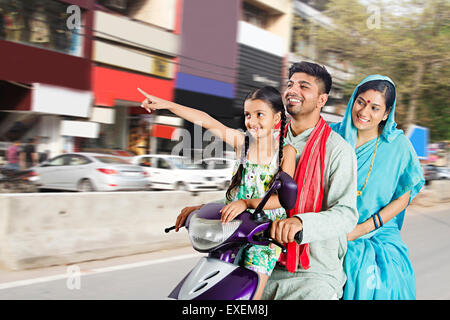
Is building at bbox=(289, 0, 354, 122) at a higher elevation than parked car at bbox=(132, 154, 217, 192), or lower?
higher

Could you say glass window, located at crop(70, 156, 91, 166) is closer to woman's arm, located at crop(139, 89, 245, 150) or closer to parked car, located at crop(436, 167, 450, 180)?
woman's arm, located at crop(139, 89, 245, 150)

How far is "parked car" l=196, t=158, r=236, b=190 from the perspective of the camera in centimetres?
1591

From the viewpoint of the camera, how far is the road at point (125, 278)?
4.82m

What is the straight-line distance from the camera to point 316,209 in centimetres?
Result: 184

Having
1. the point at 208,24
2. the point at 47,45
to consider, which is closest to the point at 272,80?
the point at 208,24

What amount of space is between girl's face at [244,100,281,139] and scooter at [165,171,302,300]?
0.26 metres

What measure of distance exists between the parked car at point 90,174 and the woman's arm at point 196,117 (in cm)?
1228

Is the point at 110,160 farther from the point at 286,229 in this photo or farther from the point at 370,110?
the point at 286,229

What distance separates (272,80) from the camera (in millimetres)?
25203

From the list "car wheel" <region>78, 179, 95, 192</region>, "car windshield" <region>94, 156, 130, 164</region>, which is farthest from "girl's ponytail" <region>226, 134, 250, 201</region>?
"car windshield" <region>94, 156, 130, 164</region>

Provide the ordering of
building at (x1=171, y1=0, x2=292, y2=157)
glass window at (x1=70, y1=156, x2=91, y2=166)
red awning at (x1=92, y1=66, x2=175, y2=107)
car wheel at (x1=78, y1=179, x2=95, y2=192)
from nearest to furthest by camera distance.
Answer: car wheel at (x1=78, y1=179, x2=95, y2=192), glass window at (x1=70, y1=156, x2=91, y2=166), red awning at (x1=92, y1=66, x2=175, y2=107), building at (x1=171, y1=0, x2=292, y2=157)

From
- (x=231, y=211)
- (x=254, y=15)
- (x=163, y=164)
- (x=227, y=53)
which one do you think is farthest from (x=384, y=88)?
(x=254, y=15)

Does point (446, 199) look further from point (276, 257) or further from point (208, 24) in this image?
point (276, 257)
